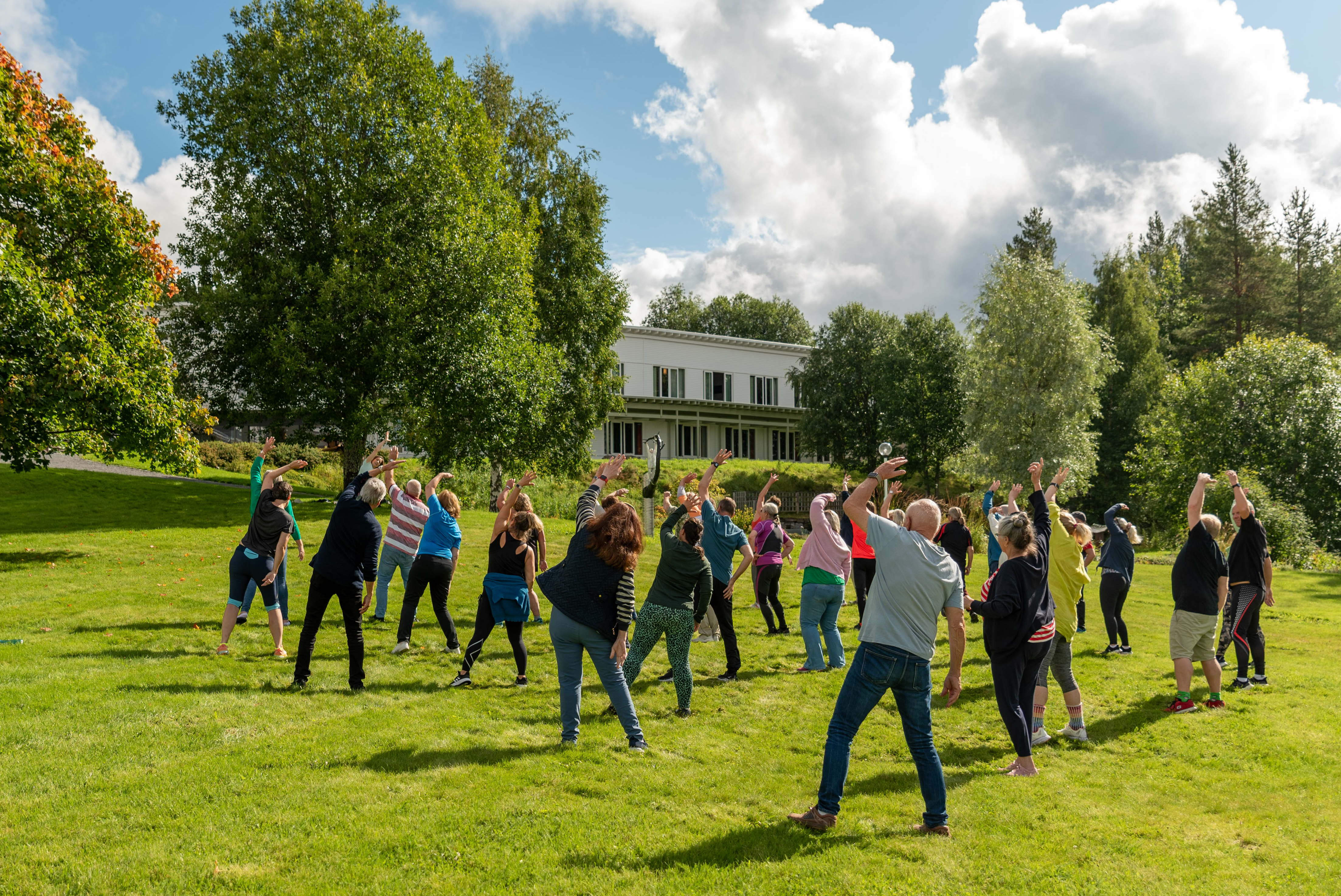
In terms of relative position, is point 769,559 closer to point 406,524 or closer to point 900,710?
point 406,524

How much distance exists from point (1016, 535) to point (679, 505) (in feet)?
9.45

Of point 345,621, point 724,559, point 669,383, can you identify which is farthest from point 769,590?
point 669,383

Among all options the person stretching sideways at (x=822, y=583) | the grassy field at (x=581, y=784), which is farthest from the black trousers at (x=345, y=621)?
the person stretching sideways at (x=822, y=583)

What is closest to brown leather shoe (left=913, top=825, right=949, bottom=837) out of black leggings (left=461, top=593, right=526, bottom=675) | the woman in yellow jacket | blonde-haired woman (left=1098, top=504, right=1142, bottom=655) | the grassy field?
the grassy field

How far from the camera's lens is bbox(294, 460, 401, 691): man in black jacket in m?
7.48

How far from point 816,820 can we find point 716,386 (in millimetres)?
50346

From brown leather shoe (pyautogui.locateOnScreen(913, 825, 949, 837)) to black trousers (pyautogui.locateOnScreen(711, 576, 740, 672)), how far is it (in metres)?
3.93

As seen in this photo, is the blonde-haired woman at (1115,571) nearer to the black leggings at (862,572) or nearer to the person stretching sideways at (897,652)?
the black leggings at (862,572)

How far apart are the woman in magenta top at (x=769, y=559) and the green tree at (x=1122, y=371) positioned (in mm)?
35597

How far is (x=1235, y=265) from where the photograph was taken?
4994 cm

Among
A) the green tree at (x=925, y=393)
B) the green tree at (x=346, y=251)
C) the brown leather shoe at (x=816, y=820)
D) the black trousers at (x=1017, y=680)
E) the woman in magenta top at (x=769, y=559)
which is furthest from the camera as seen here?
the green tree at (x=925, y=393)

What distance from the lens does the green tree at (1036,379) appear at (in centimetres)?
3862

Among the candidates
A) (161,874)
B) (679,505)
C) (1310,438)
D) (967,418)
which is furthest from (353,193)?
(1310,438)

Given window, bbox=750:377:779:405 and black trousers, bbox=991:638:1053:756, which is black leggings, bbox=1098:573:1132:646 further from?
window, bbox=750:377:779:405
